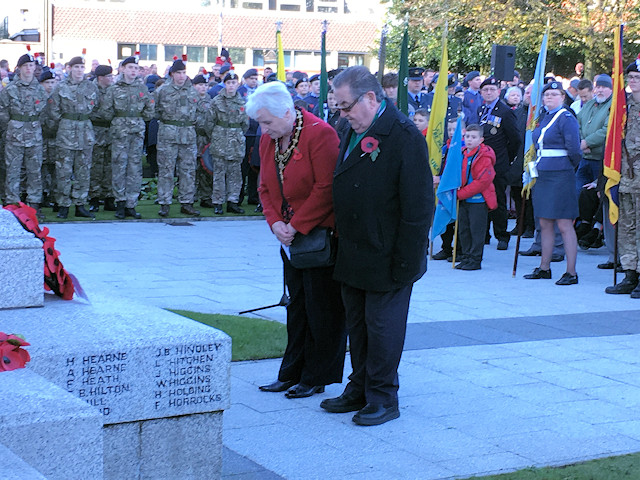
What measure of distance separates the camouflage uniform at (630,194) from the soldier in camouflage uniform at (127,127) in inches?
282

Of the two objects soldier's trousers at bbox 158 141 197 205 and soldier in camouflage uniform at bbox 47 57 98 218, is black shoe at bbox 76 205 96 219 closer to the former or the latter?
soldier in camouflage uniform at bbox 47 57 98 218

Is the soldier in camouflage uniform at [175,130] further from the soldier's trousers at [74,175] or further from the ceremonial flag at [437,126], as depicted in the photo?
the ceremonial flag at [437,126]

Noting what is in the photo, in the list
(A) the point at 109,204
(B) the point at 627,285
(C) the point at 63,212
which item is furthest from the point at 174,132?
(B) the point at 627,285

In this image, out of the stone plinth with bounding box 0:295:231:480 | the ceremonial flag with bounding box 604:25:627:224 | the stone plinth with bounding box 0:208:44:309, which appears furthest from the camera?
the ceremonial flag with bounding box 604:25:627:224

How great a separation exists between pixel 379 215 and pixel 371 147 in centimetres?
35

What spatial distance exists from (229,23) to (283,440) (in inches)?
2044

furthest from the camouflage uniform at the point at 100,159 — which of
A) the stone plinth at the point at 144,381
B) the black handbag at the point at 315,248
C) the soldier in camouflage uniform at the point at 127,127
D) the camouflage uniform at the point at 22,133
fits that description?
the stone plinth at the point at 144,381

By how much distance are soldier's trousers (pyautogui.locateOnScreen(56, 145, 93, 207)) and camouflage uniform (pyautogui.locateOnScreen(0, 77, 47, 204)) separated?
11.4 inches

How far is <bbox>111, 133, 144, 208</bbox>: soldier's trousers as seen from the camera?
585 inches

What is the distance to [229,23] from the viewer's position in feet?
182

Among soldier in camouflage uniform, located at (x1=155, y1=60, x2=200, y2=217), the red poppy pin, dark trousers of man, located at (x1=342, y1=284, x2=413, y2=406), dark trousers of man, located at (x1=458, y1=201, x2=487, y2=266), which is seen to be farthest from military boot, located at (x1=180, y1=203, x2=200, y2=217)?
the red poppy pin

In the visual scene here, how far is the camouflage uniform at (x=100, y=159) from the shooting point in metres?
14.9

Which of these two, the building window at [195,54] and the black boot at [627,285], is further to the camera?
the building window at [195,54]

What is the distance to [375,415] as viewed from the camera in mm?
5605
